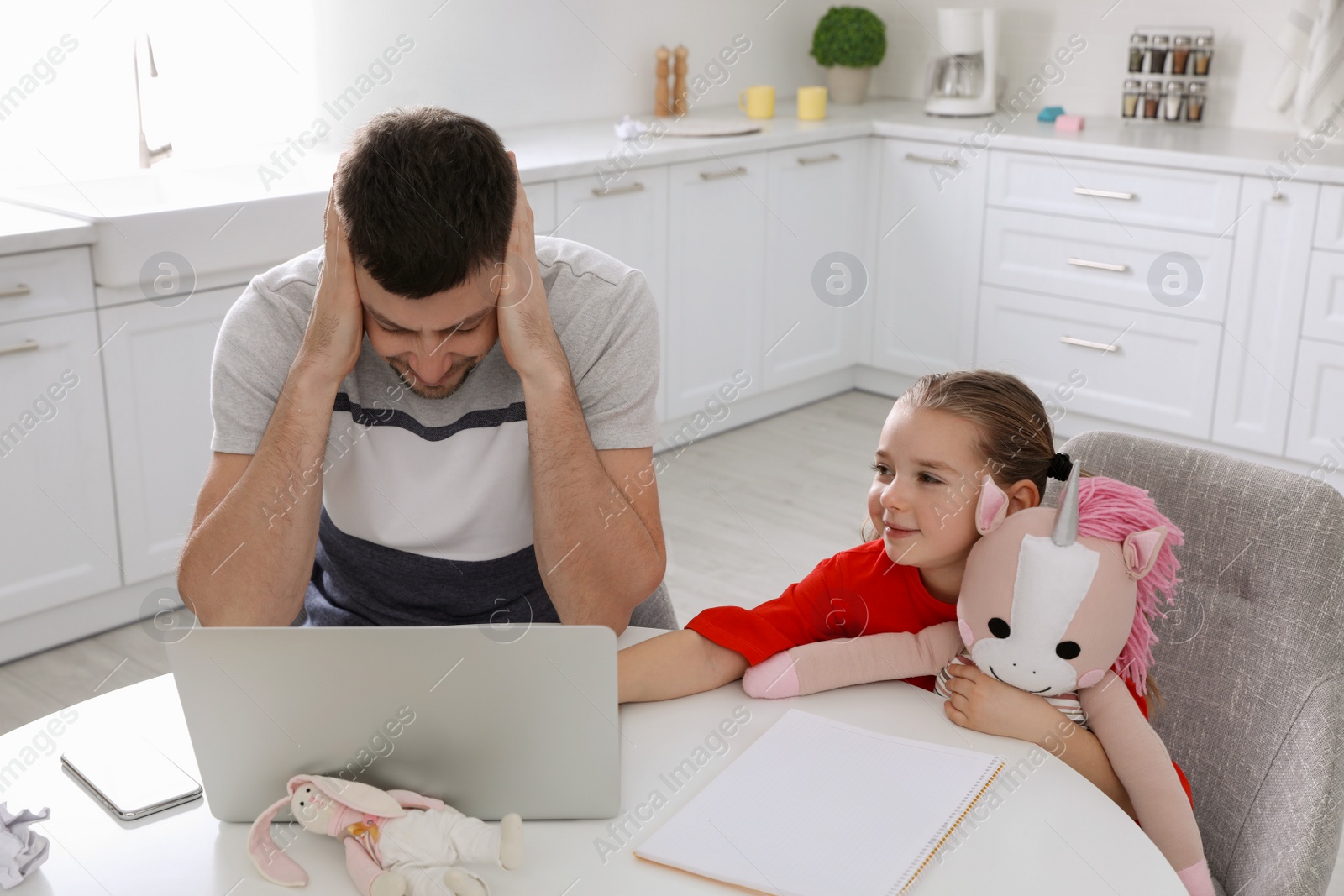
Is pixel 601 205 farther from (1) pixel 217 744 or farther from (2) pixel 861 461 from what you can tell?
(1) pixel 217 744

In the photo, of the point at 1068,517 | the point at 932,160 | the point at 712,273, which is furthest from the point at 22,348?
the point at 932,160

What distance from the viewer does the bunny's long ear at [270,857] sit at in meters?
0.89

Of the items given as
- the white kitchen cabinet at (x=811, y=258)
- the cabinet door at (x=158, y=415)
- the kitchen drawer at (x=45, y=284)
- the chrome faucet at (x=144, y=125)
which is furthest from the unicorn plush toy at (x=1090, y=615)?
the white kitchen cabinet at (x=811, y=258)

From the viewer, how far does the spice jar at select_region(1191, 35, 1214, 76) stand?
12.1 feet

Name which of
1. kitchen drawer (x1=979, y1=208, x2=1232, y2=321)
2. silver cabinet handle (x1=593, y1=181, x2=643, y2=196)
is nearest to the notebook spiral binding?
silver cabinet handle (x1=593, y1=181, x2=643, y2=196)

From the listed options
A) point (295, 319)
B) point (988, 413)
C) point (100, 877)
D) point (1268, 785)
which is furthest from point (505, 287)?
point (1268, 785)

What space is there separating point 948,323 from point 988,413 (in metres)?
2.79

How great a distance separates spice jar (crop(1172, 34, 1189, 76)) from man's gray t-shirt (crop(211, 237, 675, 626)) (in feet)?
9.54

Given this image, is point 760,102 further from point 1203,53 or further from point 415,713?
point 415,713

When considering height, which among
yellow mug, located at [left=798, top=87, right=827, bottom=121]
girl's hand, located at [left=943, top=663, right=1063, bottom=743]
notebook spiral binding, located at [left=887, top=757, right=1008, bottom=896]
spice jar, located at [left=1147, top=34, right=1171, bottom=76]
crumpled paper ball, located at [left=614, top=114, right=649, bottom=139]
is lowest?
notebook spiral binding, located at [left=887, top=757, right=1008, bottom=896]

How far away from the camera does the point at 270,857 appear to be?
2.97ft

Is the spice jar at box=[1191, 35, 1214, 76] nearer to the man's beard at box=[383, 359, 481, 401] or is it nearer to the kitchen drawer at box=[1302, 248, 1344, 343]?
the kitchen drawer at box=[1302, 248, 1344, 343]

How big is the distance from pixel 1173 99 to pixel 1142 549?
3.15 metres

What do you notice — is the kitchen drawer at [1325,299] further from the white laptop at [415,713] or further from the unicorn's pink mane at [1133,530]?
the white laptop at [415,713]
